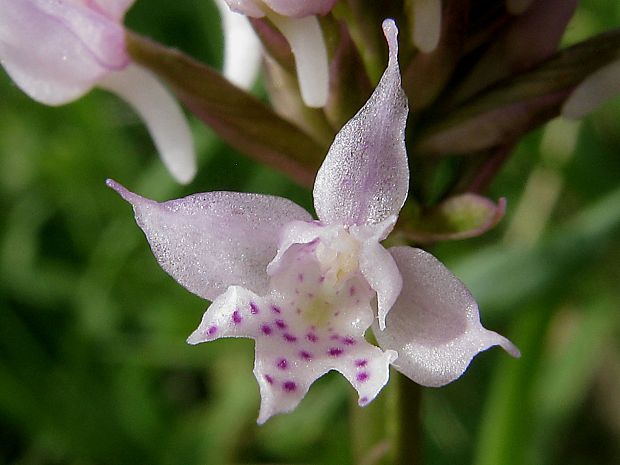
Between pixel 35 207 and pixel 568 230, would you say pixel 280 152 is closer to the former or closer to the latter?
pixel 568 230

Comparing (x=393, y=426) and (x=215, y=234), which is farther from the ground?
(x=215, y=234)

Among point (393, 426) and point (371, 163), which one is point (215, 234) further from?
point (393, 426)

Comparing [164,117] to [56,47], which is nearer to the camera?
[56,47]

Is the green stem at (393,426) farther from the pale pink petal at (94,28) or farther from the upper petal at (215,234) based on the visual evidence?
the pale pink petal at (94,28)

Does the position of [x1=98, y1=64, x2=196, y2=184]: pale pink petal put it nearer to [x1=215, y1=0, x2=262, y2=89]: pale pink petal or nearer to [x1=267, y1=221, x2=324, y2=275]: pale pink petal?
[x1=215, y1=0, x2=262, y2=89]: pale pink petal

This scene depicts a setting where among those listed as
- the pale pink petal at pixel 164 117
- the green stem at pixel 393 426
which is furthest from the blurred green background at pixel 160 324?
the pale pink petal at pixel 164 117

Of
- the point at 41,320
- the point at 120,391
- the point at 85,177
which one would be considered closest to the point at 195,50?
the point at 85,177

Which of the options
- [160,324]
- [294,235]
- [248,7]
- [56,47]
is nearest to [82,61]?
[56,47]
